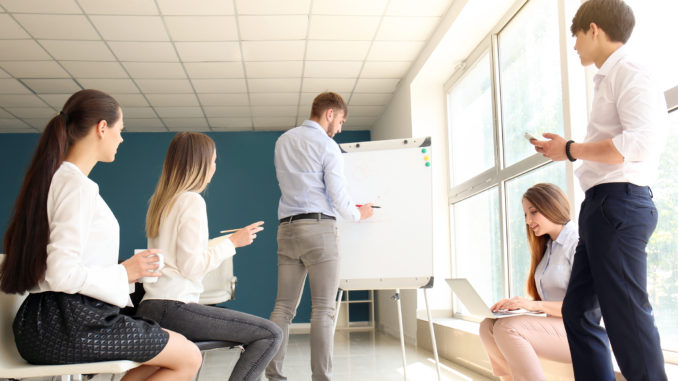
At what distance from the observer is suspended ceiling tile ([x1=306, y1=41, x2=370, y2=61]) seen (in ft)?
15.7

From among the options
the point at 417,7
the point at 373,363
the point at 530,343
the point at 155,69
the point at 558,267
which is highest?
the point at 417,7

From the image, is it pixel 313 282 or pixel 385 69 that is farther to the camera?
pixel 385 69

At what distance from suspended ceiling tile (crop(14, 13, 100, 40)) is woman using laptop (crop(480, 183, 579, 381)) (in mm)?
3459

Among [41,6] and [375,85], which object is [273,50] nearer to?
[375,85]

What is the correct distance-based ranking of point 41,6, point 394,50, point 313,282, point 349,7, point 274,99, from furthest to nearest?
point 274,99 < point 394,50 < point 349,7 < point 41,6 < point 313,282

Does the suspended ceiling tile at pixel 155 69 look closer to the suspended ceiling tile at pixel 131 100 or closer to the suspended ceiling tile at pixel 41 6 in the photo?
the suspended ceiling tile at pixel 131 100

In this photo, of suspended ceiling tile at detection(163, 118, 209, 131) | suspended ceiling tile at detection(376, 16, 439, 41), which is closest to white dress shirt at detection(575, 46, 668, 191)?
suspended ceiling tile at detection(376, 16, 439, 41)

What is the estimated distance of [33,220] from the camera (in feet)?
4.82

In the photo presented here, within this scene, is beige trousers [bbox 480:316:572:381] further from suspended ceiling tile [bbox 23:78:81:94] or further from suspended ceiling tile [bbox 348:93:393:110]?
suspended ceiling tile [bbox 23:78:81:94]

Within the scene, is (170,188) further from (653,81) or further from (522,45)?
(522,45)

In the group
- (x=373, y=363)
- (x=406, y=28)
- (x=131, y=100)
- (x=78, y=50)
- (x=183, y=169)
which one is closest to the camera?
(x=183, y=169)

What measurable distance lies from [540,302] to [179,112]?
5280 mm

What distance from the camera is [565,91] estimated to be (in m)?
3.02

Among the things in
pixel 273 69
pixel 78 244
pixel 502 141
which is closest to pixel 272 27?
pixel 273 69
